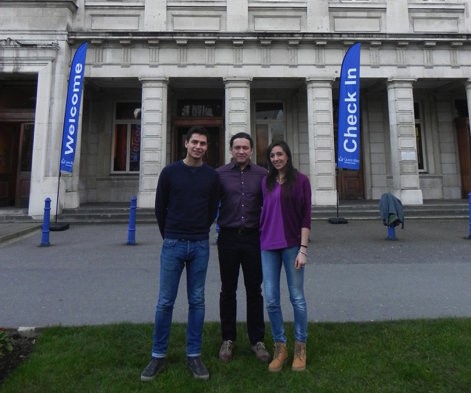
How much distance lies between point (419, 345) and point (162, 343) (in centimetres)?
250

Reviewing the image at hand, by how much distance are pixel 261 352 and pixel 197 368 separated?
0.64 meters

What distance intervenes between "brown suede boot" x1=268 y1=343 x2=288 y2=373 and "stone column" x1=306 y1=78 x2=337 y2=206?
11.2 m

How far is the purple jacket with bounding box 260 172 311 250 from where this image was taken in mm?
3119

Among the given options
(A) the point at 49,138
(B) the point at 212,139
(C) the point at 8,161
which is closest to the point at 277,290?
(A) the point at 49,138

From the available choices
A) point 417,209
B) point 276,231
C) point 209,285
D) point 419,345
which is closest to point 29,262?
point 209,285

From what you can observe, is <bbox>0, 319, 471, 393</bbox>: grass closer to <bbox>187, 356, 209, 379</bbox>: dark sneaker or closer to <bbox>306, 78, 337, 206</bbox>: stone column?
<bbox>187, 356, 209, 379</bbox>: dark sneaker

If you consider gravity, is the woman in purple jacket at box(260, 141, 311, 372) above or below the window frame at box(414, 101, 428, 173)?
below

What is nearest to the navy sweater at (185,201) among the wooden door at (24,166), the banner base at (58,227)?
the banner base at (58,227)

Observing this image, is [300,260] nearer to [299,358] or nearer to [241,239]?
[241,239]

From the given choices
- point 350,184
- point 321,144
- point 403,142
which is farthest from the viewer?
point 350,184

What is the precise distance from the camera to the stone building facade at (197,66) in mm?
13523

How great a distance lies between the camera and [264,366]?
3.06m

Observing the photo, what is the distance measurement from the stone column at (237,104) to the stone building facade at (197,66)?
0.04 meters

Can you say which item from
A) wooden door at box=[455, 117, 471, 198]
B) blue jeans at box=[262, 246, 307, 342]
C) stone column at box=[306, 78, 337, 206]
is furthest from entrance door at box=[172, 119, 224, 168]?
blue jeans at box=[262, 246, 307, 342]
